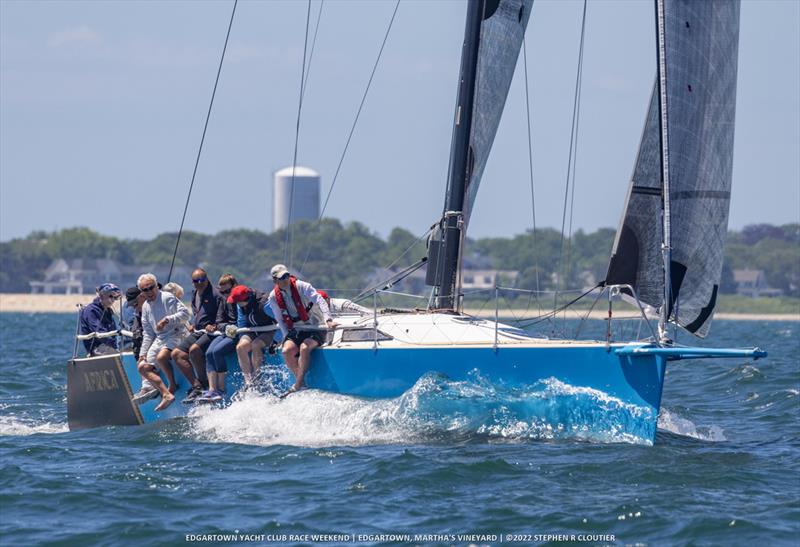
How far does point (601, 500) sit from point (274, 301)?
4.50 meters

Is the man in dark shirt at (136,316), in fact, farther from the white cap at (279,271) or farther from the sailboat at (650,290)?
the sailboat at (650,290)

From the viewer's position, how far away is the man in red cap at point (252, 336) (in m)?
14.4

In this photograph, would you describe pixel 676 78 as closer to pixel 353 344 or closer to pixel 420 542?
pixel 353 344

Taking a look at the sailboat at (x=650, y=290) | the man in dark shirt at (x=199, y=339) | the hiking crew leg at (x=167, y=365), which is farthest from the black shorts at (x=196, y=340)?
the sailboat at (x=650, y=290)

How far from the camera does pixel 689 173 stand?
1348cm

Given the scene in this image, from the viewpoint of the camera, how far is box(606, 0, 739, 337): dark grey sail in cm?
1338

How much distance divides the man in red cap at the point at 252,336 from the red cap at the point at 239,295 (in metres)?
0.04

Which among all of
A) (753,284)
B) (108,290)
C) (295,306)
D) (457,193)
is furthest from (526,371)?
(753,284)

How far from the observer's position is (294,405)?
14062mm

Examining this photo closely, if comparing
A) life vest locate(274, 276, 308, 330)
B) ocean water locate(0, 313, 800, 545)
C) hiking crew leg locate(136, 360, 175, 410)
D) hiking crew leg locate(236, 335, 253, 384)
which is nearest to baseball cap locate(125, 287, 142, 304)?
hiking crew leg locate(136, 360, 175, 410)

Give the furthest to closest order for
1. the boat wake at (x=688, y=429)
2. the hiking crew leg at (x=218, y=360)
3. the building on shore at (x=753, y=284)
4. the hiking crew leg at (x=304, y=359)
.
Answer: the building on shore at (x=753, y=284), the hiking crew leg at (x=218, y=360), the boat wake at (x=688, y=429), the hiking crew leg at (x=304, y=359)

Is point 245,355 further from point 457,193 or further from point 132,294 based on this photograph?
point 457,193

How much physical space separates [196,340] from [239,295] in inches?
41.8

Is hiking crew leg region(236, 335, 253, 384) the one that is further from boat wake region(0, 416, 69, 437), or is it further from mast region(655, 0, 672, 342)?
mast region(655, 0, 672, 342)
